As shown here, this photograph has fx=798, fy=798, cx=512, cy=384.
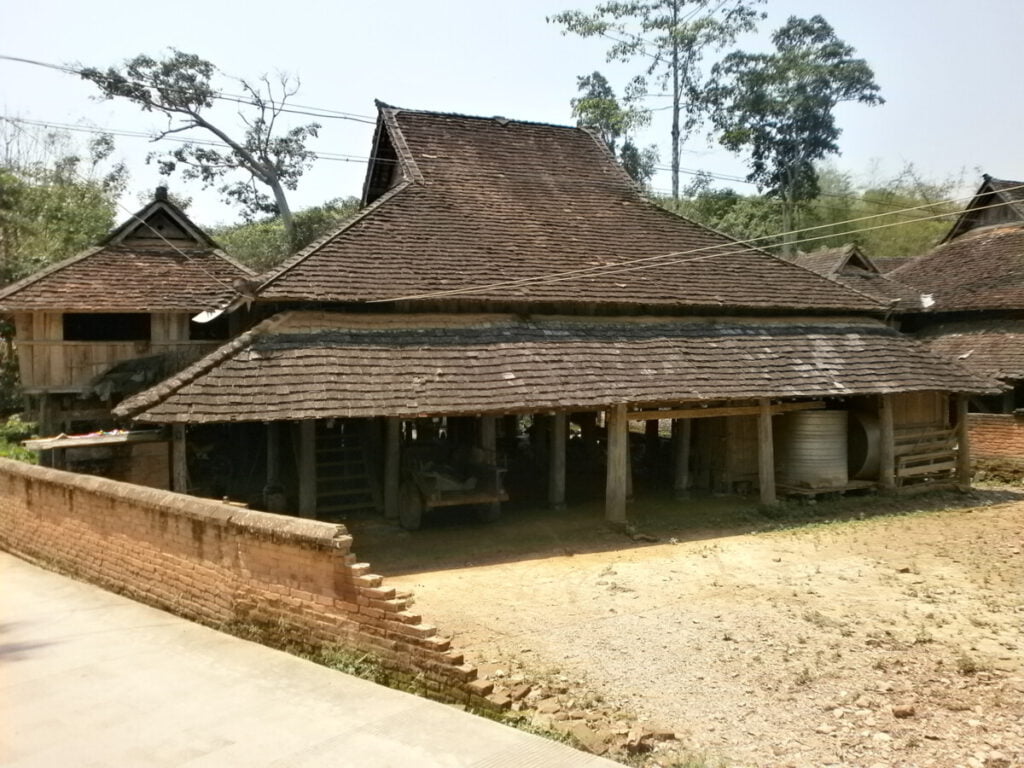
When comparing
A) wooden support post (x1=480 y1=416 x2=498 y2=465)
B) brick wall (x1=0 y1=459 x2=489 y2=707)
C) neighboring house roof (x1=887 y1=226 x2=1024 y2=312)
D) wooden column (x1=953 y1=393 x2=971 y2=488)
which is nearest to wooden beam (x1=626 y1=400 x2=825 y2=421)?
wooden support post (x1=480 y1=416 x2=498 y2=465)

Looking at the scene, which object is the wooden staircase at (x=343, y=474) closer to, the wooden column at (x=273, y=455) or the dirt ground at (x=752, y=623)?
the wooden column at (x=273, y=455)

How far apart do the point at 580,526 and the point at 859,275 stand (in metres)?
16.4

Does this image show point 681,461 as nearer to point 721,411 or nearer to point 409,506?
point 721,411

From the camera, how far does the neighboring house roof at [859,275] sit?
2248 centimetres

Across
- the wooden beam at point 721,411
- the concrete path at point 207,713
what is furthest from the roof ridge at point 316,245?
the concrete path at point 207,713

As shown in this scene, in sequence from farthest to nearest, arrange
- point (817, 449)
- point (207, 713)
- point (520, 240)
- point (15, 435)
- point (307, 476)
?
point (15, 435) → point (520, 240) → point (817, 449) → point (307, 476) → point (207, 713)

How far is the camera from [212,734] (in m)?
4.91

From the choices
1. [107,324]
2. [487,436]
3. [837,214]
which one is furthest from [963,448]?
[837,214]

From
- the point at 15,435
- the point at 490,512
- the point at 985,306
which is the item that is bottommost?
the point at 490,512

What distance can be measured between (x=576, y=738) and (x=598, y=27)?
35.6m

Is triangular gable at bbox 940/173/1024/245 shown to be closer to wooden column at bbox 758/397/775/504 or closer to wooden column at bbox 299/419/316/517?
wooden column at bbox 758/397/775/504

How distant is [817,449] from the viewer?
14273 millimetres

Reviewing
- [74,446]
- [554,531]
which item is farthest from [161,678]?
[554,531]

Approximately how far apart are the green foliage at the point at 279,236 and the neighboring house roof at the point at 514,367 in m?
17.6
